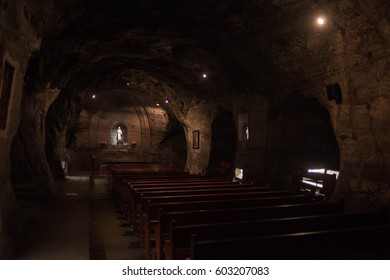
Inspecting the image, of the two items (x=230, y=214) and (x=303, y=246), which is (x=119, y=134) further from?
(x=303, y=246)

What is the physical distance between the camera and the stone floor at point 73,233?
5.58 m

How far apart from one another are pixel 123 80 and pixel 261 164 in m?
11.3

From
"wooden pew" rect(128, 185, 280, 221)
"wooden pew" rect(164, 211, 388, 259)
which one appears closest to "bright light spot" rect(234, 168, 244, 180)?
"wooden pew" rect(128, 185, 280, 221)

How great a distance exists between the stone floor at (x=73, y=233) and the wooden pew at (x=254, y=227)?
5.68 ft

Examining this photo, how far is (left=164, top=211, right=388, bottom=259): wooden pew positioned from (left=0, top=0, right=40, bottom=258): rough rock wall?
2.38 meters

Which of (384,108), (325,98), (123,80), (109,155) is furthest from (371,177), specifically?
(109,155)

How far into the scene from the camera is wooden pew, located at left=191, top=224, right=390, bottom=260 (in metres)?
3.65

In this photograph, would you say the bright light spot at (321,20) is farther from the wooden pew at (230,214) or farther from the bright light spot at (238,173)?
the bright light spot at (238,173)

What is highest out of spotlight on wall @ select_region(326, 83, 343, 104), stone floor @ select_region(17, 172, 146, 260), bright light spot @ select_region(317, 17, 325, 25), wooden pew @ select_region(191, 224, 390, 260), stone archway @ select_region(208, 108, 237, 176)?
bright light spot @ select_region(317, 17, 325, 25)

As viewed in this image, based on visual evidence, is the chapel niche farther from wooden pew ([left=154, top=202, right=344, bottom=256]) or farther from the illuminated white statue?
wooden pew ([left=154, top=202, right=344, bottom=256])

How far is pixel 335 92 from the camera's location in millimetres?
Answer: 7652

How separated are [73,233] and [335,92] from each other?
589cm
